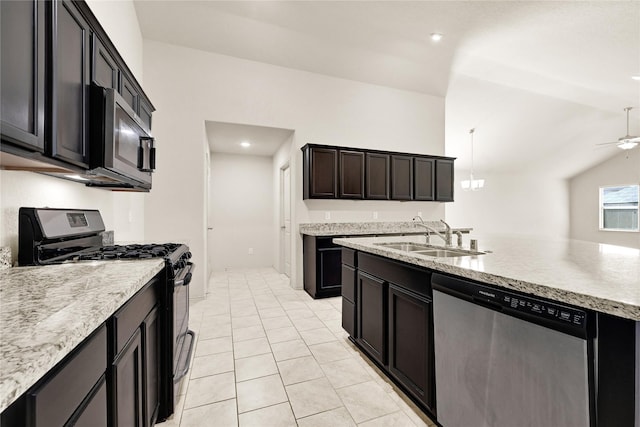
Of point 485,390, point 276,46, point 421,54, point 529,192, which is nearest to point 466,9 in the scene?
point 421,54

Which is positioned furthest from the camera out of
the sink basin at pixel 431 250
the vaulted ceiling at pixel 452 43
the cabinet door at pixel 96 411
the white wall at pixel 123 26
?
the vaulted ceiling at pixel 452 43

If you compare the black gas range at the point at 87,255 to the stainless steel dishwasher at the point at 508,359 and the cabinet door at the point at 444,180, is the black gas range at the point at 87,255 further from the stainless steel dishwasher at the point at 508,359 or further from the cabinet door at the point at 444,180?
the cabinet door at the point at 444,180

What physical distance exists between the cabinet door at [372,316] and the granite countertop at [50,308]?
4.59 ft

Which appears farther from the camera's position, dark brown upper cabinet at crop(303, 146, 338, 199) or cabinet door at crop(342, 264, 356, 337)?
dark brown upper cabinet at crop(303, 146, 338, 199)

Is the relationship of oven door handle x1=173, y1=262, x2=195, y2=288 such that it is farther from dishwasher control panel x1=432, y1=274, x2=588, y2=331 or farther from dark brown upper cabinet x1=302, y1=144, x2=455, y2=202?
dark brown upper cabinet x1=302, y1=144, x2=455, y2=202

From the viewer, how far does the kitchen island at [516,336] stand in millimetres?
813

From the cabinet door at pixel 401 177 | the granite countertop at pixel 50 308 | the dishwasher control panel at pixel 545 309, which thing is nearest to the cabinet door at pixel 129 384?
the granite countertop at pixel 50 308

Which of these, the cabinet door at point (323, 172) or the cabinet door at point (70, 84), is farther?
the cabinet door at point (323, 172)

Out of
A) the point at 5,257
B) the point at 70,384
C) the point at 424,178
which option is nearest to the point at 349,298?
the point at 70,384

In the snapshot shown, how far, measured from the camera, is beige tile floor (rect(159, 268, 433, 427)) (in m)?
1.57

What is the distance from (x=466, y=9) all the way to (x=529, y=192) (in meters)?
7.97

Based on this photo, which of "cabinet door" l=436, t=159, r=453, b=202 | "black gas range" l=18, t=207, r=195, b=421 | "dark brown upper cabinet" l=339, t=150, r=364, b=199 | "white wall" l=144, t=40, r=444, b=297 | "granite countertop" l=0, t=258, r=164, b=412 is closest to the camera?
"granite countertop" l=0, t=258, r=164, b=412

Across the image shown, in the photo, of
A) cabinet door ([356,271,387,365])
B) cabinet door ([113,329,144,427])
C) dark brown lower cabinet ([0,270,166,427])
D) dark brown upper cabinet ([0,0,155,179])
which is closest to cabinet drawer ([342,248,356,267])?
Result: cabinet door ([356,271,387,365])

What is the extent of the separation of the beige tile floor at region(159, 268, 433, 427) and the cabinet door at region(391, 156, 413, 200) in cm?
236
